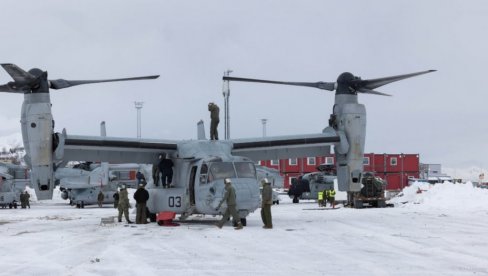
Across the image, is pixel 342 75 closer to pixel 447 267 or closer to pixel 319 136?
pixel 319 136

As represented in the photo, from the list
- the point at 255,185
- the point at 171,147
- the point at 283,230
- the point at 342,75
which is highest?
the point at 342,75

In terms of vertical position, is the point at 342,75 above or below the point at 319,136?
above

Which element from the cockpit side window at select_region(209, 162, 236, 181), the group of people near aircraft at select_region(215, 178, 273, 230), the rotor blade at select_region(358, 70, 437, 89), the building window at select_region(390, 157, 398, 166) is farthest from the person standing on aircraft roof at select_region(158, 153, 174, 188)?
the building window at select_region(390, 157, 398, 166)

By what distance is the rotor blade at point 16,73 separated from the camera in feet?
62.2

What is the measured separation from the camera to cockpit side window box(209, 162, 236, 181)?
744 inches

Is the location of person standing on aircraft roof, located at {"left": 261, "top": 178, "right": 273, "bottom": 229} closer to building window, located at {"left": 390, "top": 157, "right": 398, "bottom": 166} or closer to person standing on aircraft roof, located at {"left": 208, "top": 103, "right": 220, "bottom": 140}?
person standing on aircraft roof, located at {"left": 208, "top": 103, "right": 220, "bottom": 140}

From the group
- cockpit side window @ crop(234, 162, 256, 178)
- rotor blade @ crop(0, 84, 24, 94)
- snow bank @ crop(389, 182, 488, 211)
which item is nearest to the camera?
cockpit side window @ crop(234, 162, 256, 178)

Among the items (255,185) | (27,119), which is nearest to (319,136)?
(255,185)

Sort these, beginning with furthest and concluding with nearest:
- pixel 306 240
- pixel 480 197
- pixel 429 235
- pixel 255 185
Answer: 1. pixel 480 197
2. pixel 255 185
3. pixel 429 235
4. pixel 306 240

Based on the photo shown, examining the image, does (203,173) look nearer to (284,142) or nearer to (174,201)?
(174,201)

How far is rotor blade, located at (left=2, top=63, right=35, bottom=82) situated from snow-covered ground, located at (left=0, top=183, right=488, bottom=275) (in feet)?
16.4

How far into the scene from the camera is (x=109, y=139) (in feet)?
68.6

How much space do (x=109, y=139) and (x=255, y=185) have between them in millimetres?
5663

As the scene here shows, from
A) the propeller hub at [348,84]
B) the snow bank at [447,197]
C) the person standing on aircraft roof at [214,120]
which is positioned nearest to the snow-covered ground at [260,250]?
the person standing on aircraft roof at [214,120]
